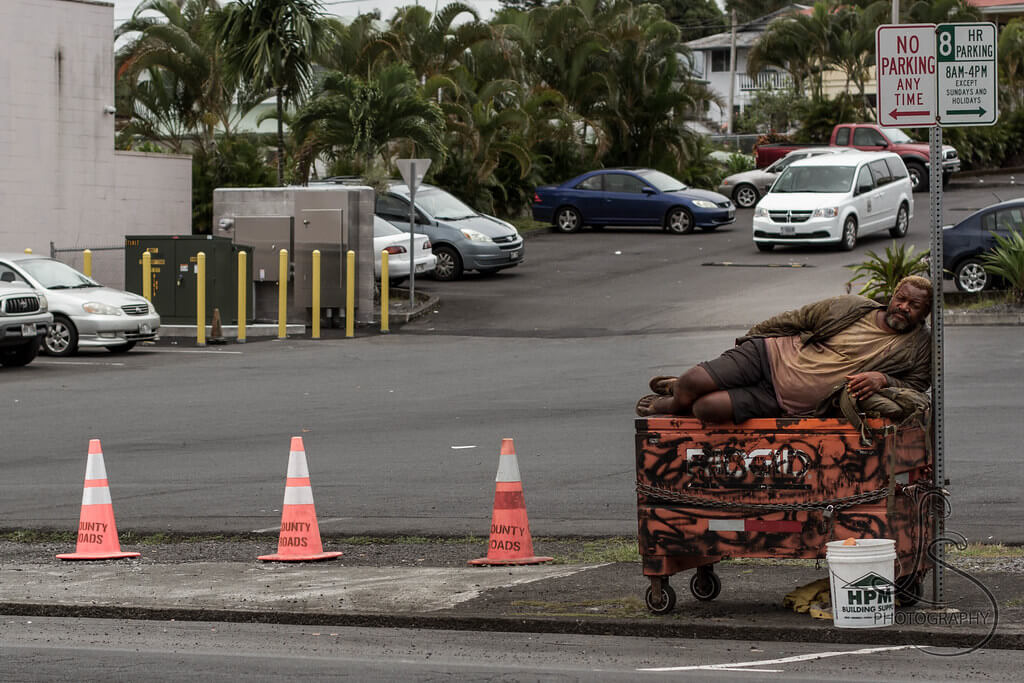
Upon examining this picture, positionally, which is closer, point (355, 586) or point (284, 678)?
point (284, 678)

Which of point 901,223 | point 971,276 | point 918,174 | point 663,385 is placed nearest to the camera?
point 663,385

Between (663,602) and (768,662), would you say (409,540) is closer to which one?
(663,602)

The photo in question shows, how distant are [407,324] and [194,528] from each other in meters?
16.5

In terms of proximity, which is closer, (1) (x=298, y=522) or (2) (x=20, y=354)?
(1) (x=298, y=522)

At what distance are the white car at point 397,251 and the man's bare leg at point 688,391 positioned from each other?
21.5 metres

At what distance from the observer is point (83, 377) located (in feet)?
68.9

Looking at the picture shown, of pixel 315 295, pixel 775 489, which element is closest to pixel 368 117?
pixel 315 295

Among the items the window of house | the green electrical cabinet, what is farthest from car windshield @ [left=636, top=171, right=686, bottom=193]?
the window of house

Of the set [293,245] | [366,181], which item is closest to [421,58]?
[366,181]

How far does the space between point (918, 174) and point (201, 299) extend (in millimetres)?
24946

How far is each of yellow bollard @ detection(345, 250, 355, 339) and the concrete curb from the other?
18267 mm

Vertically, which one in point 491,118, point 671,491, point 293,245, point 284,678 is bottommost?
point 284,678

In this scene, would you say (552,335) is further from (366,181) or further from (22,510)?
(22,510)

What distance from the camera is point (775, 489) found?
7711mm
